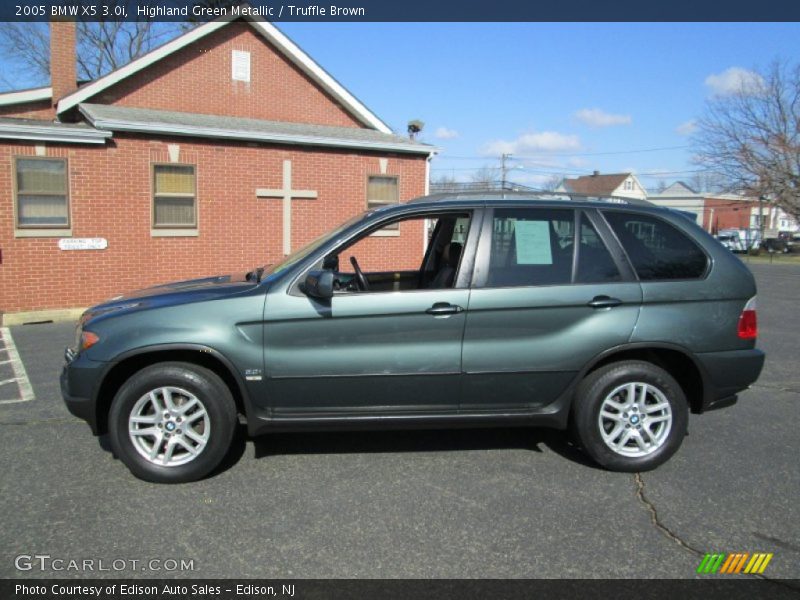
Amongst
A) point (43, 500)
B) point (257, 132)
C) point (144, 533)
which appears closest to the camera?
point (144, 533)

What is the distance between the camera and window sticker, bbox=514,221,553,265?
13.4 feet

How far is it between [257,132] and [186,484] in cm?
906

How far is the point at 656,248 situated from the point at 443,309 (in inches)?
62.3

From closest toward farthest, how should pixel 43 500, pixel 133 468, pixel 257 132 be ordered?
1. pixel 43 500
2. pixel 133 468
3. pixel 257 132

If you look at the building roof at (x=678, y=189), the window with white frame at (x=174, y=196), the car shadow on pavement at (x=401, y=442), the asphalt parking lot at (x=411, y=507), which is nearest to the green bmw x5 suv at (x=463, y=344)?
the asphalt parking lot at (x=411, y=507)

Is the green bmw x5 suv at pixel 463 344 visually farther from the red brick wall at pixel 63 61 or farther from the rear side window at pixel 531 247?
the red brick wall at pixel 63 61

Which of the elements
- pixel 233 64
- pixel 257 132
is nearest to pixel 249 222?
pixel 257 132

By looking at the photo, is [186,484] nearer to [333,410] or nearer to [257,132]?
[333,410]

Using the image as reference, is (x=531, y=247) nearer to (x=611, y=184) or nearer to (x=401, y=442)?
(x=401, y=442)

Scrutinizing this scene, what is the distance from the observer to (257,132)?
11672 millimetres

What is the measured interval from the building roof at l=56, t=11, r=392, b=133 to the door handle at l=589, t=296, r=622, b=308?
1186 centimetres

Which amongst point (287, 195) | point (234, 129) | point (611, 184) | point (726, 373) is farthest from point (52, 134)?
point (611, 184)

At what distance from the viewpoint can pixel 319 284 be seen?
3725 mm

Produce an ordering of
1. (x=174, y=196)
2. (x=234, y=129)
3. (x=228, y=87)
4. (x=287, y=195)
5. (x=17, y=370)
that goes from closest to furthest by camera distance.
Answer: (x=17, y=370), (x=174, y=196), (x=234, y=129), (x=287, y=195), (x=228, y=87)
